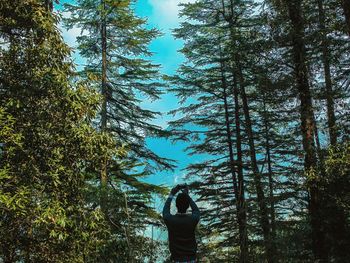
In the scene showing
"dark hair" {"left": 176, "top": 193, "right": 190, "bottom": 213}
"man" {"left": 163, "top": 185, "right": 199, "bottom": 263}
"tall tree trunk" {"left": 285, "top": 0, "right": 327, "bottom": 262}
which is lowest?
"man" {"left": 163, "top": 185, "right": 199, "bottom": 263}

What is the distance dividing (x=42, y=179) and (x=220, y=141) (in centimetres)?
1627

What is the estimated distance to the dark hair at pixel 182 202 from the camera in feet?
15.5

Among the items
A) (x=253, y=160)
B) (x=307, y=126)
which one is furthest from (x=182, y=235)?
(x=253, y=160)

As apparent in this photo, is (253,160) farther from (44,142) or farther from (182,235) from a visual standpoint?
(182,235)

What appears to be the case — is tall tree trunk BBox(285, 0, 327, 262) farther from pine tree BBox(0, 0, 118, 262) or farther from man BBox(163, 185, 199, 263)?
man BBox(163, 185, 199, 263)

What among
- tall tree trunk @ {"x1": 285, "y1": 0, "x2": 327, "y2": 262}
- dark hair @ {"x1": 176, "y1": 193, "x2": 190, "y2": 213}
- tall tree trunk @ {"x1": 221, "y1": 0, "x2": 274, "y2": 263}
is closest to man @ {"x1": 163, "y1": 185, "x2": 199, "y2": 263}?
dark hair @ {"x1": 176, "y1": 193, "x2": 190, "y2": 213}

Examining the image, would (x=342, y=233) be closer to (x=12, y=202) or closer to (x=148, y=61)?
(x=12, y=202)

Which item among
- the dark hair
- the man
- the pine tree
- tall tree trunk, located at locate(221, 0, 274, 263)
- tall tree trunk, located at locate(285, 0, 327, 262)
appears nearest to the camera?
the man

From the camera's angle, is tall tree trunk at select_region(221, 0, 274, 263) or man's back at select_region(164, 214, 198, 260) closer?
man's back at select_region(164, 214, 198, 260)

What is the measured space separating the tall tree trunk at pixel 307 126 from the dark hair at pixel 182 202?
214 inches

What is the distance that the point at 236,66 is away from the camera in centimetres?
1989

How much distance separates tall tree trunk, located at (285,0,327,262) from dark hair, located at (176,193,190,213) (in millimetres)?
5436

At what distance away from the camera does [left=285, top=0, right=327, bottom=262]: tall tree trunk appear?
394 inches

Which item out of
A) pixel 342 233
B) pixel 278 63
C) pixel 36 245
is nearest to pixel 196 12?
pixel 278 63
